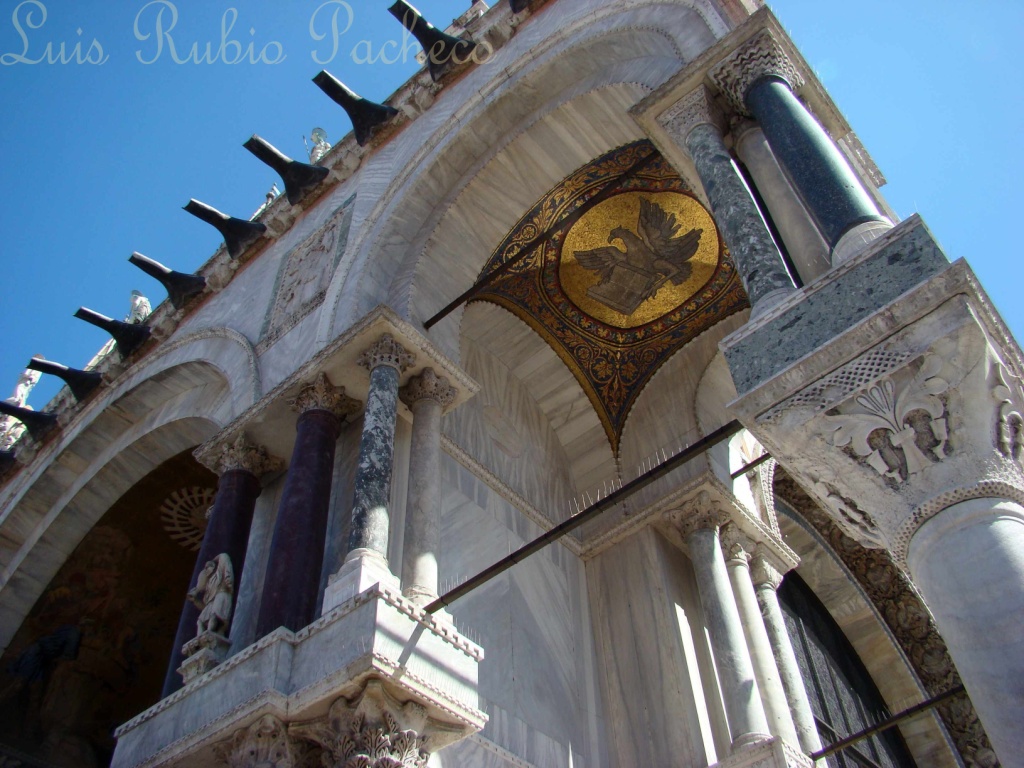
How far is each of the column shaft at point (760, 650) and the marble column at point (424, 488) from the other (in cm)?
295

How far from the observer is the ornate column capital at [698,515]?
310 inches

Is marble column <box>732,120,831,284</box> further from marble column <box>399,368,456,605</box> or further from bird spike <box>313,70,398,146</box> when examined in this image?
bird spike <box>313,70,398,146</box>

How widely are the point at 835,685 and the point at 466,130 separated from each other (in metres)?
6.68

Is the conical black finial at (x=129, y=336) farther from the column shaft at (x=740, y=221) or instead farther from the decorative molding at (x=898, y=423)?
the decorative molding at (x=898, y=423)

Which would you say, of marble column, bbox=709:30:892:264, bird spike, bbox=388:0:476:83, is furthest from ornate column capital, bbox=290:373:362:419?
bird spike, bbox=388:0:476:83

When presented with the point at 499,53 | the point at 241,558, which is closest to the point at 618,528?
the point at 241,558

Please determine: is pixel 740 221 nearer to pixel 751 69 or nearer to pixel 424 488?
pixel 751 69

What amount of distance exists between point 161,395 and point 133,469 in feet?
2.77

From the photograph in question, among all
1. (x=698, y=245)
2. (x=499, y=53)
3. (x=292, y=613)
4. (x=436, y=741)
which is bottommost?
(x=436, y=741)

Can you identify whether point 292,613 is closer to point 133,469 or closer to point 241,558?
point 241,558

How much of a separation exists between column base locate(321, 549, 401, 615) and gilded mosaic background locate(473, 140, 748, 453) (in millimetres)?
3210

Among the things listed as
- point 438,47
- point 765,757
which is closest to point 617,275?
point 438,47

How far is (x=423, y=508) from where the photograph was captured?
5906 millimetres

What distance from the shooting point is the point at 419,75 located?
29.8 feet
